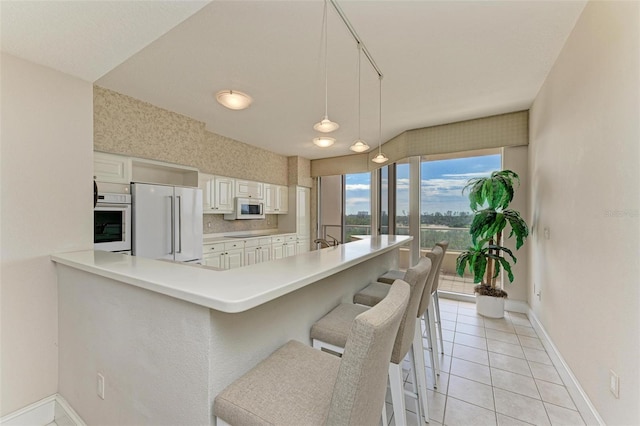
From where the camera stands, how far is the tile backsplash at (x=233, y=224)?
491cm

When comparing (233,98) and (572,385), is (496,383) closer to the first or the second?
(572,385)

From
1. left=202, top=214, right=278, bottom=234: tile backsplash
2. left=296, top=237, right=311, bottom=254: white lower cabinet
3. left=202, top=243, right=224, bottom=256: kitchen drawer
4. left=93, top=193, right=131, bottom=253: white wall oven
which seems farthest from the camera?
left=296, top=237, right=311, bottom=254: white lower cabinet

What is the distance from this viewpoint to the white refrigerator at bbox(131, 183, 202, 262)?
3.08 m

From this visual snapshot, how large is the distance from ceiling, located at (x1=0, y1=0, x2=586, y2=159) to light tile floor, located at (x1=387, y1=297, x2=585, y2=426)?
2799 mm

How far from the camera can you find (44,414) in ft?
5.77

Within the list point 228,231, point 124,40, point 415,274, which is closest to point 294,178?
point 228,231

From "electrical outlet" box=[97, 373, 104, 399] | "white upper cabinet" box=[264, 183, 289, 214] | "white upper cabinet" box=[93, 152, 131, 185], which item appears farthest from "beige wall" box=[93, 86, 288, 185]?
"electrical outlet" box=[97, 373, 104, 399]

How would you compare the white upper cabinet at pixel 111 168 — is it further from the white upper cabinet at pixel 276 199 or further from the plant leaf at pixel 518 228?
the plant leaf at pixel 518 228

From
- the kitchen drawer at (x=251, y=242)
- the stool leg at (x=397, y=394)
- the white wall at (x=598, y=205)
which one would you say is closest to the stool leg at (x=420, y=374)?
the stool leg at (x=397, y=394)

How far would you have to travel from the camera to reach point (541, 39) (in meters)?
2.15

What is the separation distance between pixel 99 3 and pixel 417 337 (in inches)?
104

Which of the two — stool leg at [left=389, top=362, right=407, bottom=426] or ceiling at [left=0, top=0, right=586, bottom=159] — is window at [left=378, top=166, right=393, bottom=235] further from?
stool leg at [left=389, top=362, right=407, bottom=426]

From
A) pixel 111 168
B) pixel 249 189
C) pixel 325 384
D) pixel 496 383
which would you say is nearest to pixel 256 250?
pixel 249 189

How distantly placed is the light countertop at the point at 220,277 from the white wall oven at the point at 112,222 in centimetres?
128
